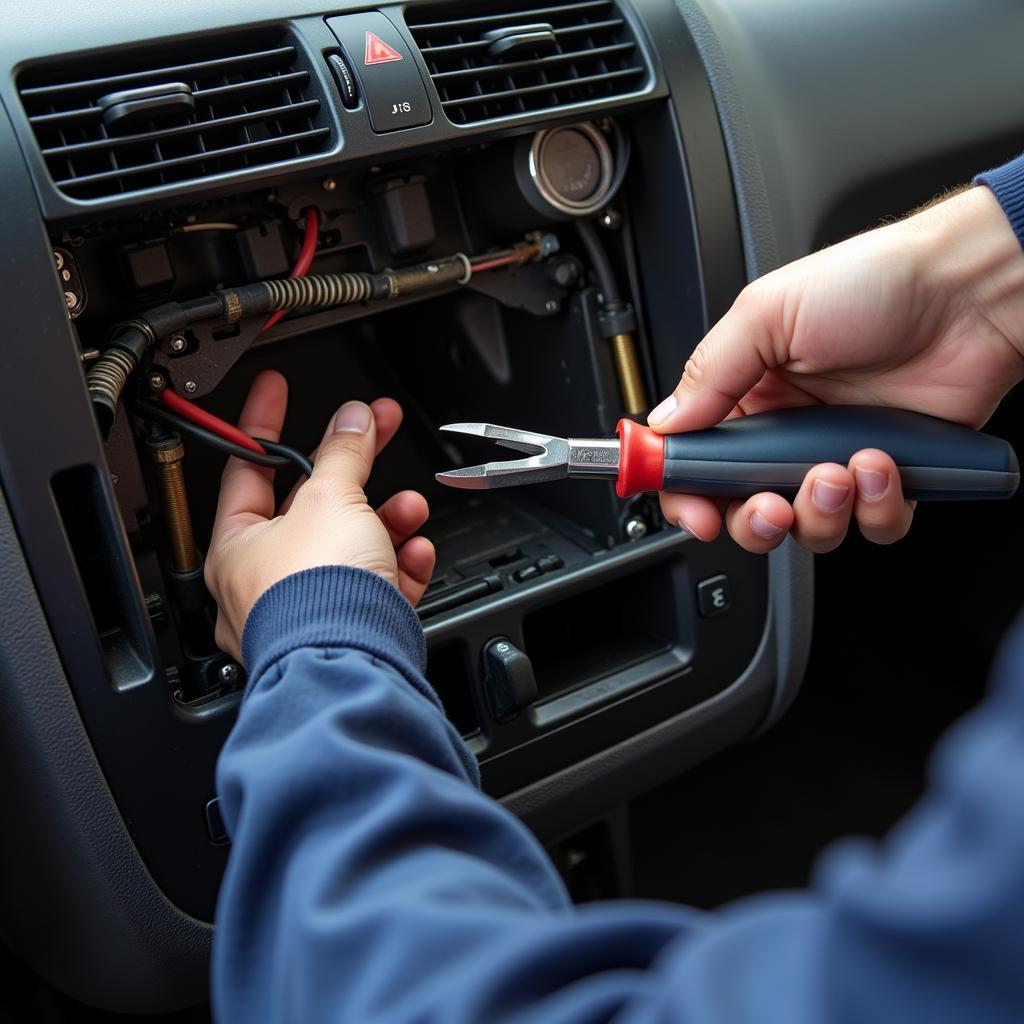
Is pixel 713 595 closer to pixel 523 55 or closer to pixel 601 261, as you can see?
pixel 601 261

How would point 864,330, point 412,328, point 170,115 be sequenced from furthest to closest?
1. point 412,328
2. point 864,330
3. point 170,115

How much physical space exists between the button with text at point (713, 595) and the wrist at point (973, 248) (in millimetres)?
354

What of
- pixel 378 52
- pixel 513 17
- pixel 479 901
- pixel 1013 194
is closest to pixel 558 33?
pixel 513 17

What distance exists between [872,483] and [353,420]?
0.42m

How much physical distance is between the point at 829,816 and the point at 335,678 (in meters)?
1.26

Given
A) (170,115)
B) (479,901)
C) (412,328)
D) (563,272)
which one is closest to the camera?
(479,901)

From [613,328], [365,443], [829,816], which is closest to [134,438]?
[365,443]

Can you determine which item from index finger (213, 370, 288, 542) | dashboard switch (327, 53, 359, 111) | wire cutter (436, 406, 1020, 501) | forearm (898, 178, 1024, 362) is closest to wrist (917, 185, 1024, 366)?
forearm (898, 178, 1024, 362)

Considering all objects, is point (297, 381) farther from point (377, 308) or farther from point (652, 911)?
point (652, 911)

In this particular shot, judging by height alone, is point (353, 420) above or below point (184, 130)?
below

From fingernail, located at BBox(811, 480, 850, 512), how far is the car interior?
9.9 inches

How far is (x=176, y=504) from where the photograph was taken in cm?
89

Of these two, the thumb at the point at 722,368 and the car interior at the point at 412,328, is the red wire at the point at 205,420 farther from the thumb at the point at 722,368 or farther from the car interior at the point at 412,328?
the thumb at the point at 722,368

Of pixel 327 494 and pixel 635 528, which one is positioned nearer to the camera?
pixel 327 494
